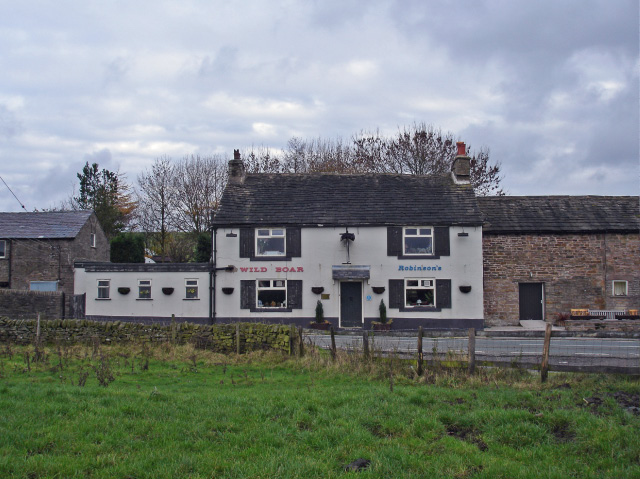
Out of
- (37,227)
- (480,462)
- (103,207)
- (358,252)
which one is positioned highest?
(103,207)

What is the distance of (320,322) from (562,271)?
12148 millimetres

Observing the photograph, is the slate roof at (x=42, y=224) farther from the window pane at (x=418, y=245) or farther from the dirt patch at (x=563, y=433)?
the dirt patch at (x=563, y=433)

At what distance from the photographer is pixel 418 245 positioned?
2592cm

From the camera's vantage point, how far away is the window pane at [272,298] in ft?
84.3

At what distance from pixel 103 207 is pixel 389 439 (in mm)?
48420

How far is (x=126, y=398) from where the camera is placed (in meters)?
8.95

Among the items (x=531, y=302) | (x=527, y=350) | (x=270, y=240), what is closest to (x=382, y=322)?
(x=270, y=240)

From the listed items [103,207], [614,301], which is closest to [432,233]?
[614,301]

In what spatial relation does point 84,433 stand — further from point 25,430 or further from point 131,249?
point 131,249

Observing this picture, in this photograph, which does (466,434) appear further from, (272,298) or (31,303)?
(31,303)

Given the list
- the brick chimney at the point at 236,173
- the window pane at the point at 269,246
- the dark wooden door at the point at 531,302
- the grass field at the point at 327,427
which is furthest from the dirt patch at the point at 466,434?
the brick chimney at the point at 236,173

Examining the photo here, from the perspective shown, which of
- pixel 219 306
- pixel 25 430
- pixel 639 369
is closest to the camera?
pixel 25 430

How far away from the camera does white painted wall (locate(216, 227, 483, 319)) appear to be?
2533cm

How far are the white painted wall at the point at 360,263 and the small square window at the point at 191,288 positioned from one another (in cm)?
114
